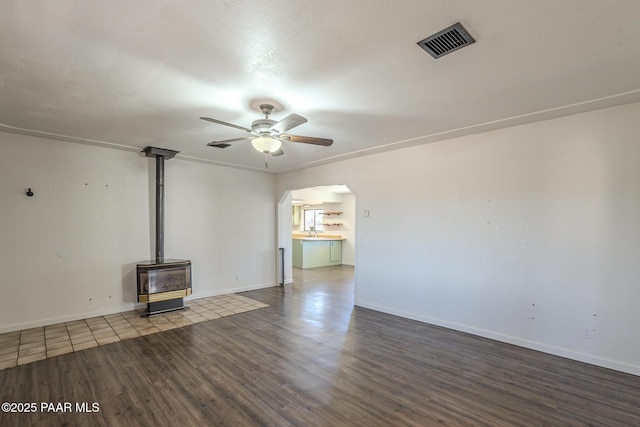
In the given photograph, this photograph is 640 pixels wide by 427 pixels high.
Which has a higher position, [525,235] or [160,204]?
[160,204]

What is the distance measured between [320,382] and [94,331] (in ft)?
10.6

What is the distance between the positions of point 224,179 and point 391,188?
339 cm

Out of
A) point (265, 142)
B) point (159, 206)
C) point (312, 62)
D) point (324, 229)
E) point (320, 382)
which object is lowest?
point (320, 382)

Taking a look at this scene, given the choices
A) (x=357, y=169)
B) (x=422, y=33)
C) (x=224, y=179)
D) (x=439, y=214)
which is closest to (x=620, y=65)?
(x=422, y=33)

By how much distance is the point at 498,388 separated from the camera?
8.51ft

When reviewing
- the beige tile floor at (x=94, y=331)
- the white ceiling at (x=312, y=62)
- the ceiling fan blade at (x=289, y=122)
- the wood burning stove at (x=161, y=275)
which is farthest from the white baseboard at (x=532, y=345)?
the wood burning stove at (x=161, y=275)

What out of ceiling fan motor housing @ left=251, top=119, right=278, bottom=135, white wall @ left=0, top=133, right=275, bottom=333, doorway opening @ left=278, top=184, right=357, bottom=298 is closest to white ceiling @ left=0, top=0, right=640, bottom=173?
ceiling fan motor housing @ left=251, top=119, right=278, bottom=135

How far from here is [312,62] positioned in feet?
7.07

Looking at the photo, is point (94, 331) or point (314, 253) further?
point (314, 253)

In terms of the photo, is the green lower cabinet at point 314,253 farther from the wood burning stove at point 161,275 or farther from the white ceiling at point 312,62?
the white ceiling at point 312,62

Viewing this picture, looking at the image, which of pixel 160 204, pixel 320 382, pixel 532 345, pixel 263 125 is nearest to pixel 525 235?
pixel 532 345

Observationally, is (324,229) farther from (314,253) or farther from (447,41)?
(447,41)

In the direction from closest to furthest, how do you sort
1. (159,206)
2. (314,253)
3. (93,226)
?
(93,226), (159,206), (314,253)

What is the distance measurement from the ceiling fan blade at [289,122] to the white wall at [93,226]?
3.34 meters
